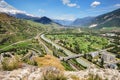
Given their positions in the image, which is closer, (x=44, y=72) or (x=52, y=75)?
(x=52, y=75)

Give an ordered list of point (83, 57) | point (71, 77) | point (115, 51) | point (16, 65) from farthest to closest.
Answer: point (115, 51)
point (83, 57)
point (16, 65)
point (71, 77)

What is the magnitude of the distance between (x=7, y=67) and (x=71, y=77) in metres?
6.09

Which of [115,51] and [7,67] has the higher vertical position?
[7,67]

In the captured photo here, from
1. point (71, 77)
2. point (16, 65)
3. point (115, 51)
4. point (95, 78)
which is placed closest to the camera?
point (95, 78)

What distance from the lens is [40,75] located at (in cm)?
1703

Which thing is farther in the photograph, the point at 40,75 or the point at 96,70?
the point at 96,70

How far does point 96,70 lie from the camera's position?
18938 mm

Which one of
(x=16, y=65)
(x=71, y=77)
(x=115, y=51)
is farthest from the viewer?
(x=115, y=51)

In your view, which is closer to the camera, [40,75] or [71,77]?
[40,75]

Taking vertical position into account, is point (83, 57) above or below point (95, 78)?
below

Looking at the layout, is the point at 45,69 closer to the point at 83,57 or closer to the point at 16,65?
the point at 16,65

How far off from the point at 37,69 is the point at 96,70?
5504 millimetres

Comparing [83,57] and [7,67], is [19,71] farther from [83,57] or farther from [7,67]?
[83,57]

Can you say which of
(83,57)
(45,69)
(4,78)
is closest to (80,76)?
(45,69)
